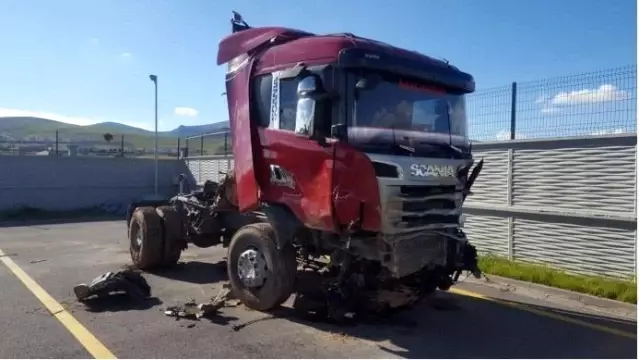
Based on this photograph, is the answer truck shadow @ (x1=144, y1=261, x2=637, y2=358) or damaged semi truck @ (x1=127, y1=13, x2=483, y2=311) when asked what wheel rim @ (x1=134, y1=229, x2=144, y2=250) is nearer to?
damaged semi truck @ (x1=127, y1=13, x2=483, y2=311)

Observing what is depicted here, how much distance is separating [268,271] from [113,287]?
1994 mm

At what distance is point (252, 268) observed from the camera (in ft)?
21.1

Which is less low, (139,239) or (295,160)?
(295,160)

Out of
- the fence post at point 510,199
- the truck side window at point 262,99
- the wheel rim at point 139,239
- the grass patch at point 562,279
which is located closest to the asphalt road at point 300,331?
the grass patch at point 562,279

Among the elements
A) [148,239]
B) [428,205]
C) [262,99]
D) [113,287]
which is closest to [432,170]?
[428,205]

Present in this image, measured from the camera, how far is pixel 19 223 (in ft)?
57.3

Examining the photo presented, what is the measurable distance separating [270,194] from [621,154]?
5.31 metres

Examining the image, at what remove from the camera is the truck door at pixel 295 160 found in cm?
560

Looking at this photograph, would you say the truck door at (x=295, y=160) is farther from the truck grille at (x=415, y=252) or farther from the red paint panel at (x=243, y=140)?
the truck grille at (x=415, y=252)

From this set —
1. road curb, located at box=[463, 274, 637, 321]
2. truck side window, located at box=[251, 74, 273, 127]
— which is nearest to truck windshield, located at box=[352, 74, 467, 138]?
truck side window, located at box=[251, 74, 273, 127]

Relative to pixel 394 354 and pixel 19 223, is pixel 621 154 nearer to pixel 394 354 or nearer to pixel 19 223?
pixel 394 354

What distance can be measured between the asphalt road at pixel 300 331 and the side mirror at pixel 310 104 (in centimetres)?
208

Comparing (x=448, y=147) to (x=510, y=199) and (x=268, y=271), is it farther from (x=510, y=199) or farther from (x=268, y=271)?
(x=510, y=199)

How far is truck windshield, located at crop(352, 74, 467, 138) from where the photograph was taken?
5566mm
